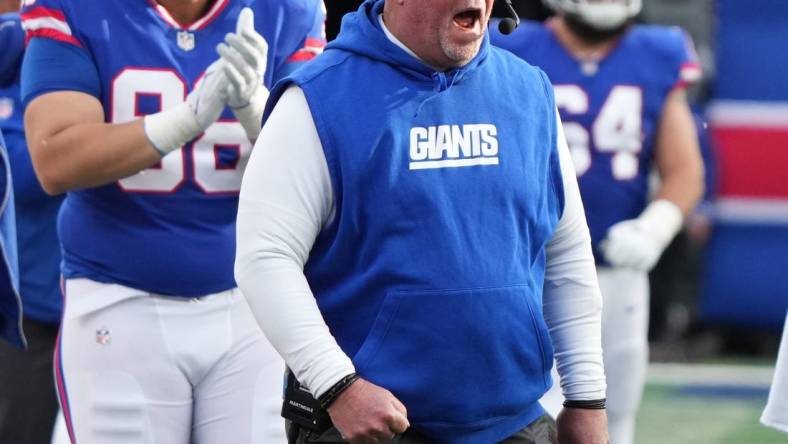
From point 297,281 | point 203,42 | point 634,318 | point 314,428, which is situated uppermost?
point 203,42

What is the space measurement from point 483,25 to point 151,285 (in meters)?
0.99

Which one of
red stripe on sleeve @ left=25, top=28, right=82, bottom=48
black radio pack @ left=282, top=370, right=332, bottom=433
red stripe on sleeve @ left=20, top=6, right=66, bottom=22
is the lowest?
black radio pack @ left=282, top=370, right=332, bottom=433

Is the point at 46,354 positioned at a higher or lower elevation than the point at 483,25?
lower

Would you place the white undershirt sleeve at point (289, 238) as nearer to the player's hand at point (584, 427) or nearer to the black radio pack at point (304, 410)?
the black radio pack at point (304, 410)

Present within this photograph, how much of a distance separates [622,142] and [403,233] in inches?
99.9

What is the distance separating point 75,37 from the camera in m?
3.39

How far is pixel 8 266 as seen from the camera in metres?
3.49

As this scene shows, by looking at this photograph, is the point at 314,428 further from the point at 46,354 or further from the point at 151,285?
the point at 46,354

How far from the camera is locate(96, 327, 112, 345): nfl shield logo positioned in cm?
345

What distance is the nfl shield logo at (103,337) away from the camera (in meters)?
3.45

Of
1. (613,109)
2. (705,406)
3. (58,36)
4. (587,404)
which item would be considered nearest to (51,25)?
(58,36)

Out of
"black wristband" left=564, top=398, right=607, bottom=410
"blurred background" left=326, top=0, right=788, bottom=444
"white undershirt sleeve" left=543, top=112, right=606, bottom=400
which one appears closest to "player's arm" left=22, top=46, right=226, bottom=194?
"white undershirt sleeve" left=543, top=112, right=606, bottom=400

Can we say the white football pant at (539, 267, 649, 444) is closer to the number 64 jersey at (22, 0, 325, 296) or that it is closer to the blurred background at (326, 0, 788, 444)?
the number 64 jersey at (22, 0, 325, 296)

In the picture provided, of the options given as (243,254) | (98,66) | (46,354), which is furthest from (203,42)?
(46,354)
